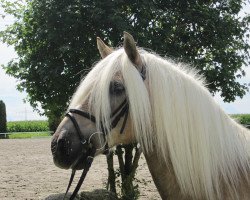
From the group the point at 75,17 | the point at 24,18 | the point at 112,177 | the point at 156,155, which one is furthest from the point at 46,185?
the point at 156,155

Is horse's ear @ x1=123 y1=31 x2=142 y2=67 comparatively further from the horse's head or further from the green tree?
the green tree

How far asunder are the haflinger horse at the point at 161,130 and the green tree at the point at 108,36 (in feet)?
10.5

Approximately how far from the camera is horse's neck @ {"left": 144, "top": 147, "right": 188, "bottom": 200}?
98.1 inches

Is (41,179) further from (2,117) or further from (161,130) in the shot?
(2,117)

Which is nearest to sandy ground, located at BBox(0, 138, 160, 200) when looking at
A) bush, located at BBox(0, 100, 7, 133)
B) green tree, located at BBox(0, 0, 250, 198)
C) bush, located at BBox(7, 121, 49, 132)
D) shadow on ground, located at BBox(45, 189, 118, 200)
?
shadow on ground, located at BBox(45, 189, 118, 200)

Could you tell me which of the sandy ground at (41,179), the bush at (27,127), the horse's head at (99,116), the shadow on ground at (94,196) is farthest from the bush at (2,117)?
the horse's head at (99,116)

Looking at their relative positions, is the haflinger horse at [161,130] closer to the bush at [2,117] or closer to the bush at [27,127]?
the bush at [2,117]

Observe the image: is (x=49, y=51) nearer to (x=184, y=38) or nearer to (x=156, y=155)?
(x=184, y=38)

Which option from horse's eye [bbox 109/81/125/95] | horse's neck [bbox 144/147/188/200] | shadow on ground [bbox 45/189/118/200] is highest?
horse's eye [bbox 109/81/125/95]

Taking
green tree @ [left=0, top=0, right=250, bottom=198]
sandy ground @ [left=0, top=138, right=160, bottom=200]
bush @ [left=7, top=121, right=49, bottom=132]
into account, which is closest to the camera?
green tree @ [left=0, top=0, right=250, bottom=198]

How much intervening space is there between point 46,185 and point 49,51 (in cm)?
442

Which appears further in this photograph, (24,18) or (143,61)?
(24,18)

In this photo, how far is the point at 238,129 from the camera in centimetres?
262

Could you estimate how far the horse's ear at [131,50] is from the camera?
2410 millimetres
